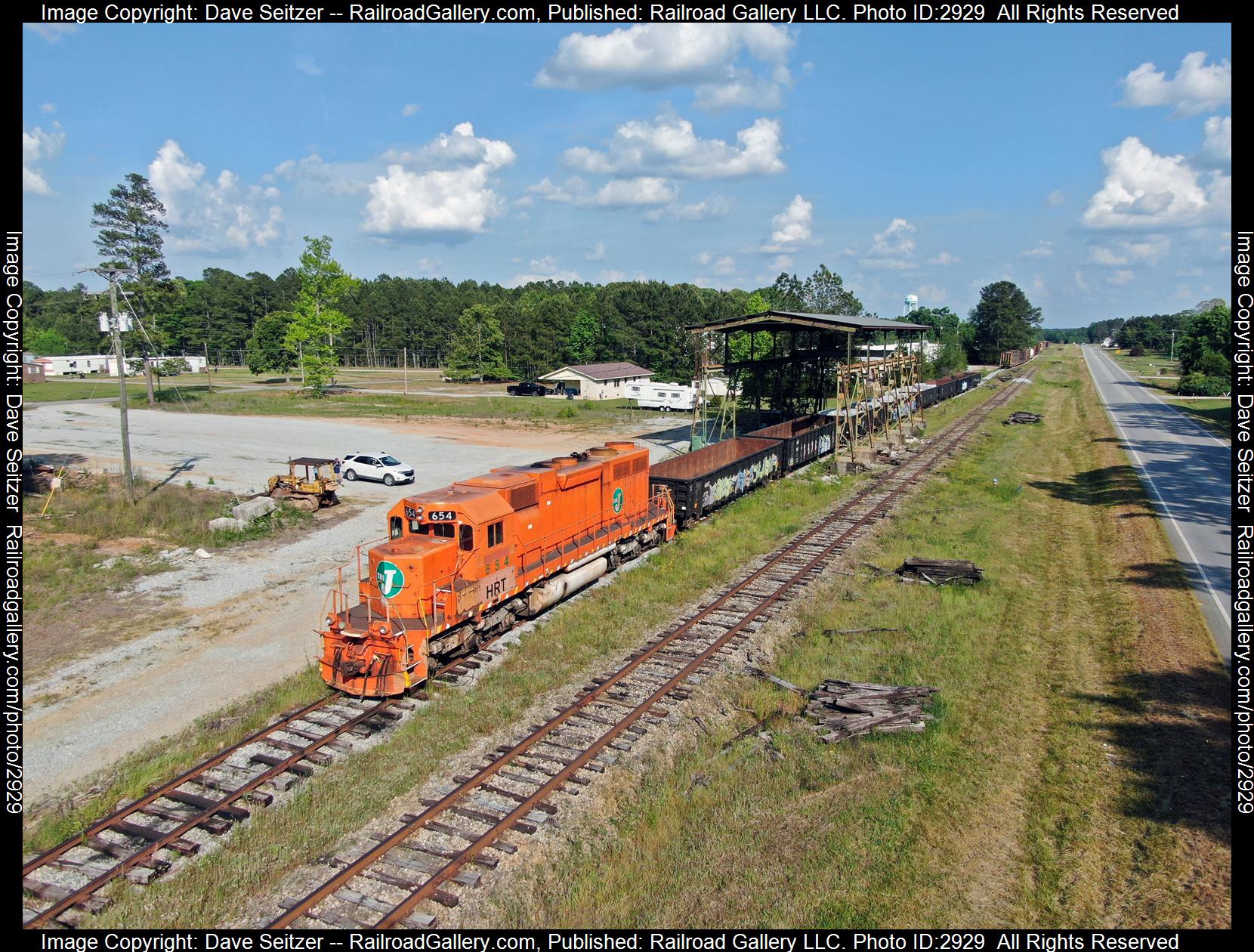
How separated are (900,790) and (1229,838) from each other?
4.19 metres

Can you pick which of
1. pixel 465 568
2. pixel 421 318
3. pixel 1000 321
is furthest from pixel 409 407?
pixel 1000 321

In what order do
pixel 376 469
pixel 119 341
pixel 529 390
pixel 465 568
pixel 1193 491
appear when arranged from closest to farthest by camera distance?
1. pixel 465 568
2. pixel 119 341
3. pixel 1193 491
4. pixel 376 469
5. pixel 529 390

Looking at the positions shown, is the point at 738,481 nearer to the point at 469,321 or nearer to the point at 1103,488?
the point at 1103,488

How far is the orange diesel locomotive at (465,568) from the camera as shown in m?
14.4

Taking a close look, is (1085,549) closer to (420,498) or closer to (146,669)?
(420,498)

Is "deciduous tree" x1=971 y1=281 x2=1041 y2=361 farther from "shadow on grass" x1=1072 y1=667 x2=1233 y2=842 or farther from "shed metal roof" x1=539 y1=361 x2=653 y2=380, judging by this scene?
"shadow on grass" x1=1072 y1=667 x2=1233 y2=842

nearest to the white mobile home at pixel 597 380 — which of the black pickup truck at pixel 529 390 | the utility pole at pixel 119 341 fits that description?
the black pickup truck at pixel 529 390

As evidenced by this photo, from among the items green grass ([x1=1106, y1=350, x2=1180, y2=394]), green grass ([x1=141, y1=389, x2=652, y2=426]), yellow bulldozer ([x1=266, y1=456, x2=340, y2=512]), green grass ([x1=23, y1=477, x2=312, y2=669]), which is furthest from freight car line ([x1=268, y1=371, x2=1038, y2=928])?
green grass ([x1=1106, y1=350, x2=1180, y2=394])

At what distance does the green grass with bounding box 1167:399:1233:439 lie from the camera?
52.3 metres

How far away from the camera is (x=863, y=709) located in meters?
13.9

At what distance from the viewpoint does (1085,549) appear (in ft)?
82.5

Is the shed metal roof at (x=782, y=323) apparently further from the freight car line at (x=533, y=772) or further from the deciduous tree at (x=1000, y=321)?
the deciduous tree at (x=1000, y=321)

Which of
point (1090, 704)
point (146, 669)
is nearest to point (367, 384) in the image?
Result: point (146, 669)

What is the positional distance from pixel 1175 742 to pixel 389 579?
1425cm
